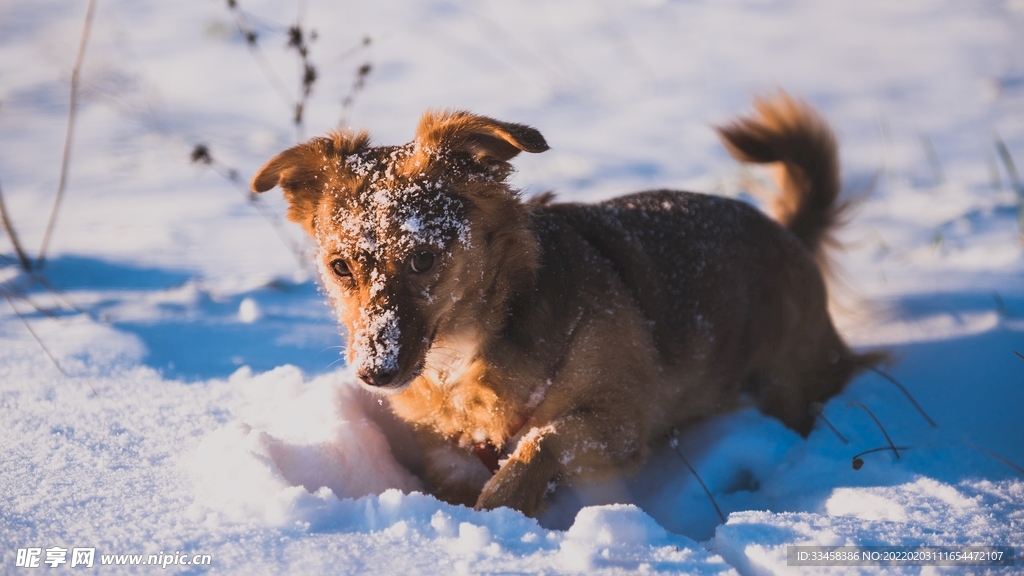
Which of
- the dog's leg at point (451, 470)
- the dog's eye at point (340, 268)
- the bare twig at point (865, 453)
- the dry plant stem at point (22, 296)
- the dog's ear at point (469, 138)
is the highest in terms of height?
the dog's ear at point (469, 138)

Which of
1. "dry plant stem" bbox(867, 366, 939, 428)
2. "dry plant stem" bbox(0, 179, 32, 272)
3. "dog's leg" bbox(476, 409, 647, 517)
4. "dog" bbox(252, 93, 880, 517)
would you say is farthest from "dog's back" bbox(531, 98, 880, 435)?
"dry plant stem" bbox(0, 179, 32, 272)

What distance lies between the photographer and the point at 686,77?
755 cm

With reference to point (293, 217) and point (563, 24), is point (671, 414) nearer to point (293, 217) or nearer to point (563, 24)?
point (293, 217)

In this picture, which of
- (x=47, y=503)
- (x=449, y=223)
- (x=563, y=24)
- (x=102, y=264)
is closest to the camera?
(x=47, y=503)

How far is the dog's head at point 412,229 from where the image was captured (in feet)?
7.24

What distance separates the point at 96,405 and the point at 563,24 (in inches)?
287

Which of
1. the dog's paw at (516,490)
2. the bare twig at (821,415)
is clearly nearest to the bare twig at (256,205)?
the dog's paw at (516,490)

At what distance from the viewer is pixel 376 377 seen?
2.09 m

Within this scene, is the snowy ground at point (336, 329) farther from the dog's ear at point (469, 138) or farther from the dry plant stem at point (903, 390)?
the dog's ear at point (469, 138)

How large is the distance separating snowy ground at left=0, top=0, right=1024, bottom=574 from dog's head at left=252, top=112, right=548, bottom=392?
47cm

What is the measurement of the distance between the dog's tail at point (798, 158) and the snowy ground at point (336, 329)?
0.33 meters

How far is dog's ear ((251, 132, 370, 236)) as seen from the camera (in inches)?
99.9

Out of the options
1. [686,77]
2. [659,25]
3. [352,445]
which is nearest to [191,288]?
[352,445]

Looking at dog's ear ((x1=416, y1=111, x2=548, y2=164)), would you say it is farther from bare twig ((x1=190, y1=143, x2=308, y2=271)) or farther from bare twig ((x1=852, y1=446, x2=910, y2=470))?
bare twig ((x1=190, y1=143, x2=308, y2=271))
